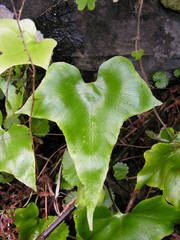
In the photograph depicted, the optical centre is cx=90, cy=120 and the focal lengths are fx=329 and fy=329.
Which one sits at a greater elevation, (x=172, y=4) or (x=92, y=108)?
(x=172, y=4)

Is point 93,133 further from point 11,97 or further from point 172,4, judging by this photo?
point 172,4

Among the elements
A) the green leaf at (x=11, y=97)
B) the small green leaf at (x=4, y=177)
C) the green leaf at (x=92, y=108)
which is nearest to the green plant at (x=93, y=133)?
the green leaf at (x=92, y=108)

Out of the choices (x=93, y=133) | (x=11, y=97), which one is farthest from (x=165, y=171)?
(x=11, y=97)

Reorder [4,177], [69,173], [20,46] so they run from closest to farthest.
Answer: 1. [20,46]
2. [69,173]
3. [4,177]

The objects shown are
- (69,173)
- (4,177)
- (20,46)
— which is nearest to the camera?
(20,46)

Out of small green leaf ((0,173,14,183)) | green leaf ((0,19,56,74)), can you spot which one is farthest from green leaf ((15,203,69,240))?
green leaf ((0,19,56,74))

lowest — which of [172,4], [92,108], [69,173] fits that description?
[69,173]

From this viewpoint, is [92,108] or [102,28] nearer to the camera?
[92,108]

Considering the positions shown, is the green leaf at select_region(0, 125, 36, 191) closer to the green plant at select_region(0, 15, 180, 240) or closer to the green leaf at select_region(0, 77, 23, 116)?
the green plant at select_region(0, 15, 180, 240)
